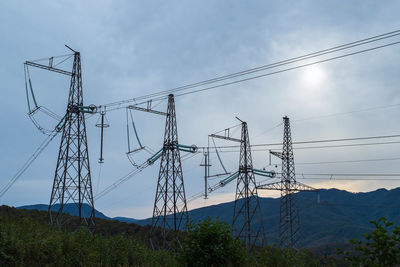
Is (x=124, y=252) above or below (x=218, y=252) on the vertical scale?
below

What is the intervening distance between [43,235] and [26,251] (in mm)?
2647

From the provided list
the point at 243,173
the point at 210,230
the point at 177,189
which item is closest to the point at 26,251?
the point at 210,230

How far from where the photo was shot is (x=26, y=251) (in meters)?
15.8

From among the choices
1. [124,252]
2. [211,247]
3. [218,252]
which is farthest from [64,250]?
[218,252]

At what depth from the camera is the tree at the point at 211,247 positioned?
575 inches

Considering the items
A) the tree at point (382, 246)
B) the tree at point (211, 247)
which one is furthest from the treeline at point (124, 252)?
the tree at point (382, 246)

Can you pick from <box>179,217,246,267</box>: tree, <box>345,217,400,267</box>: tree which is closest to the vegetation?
<box>179,217,246,267</box>: tree

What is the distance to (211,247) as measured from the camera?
1460 cm

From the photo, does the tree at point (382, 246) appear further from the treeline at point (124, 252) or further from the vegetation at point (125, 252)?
the vegetation at point (125, 252)

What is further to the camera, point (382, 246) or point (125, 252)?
point (125, 252)

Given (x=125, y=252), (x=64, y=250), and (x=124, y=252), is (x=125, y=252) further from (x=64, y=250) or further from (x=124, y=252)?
(x=64, y=250)

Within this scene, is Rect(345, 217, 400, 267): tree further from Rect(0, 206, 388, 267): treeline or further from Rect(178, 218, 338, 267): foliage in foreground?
Rect(178, 218, 338, 267): foliage in foreground

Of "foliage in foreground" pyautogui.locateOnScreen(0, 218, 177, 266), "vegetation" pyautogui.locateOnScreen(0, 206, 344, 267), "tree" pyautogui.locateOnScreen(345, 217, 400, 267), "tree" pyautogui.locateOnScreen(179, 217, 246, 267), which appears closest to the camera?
"tree" pyautogui.locateOnScreen(345, 217, 400, 267)

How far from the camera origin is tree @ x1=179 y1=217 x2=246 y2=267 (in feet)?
47.9
